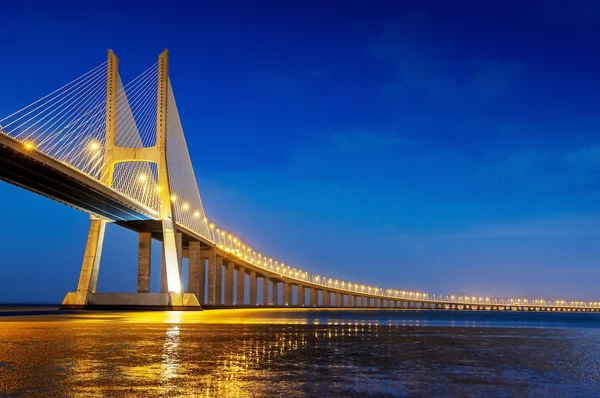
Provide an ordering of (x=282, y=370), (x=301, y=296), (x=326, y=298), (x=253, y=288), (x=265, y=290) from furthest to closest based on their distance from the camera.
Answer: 1. (x=326, y=298)
2. (x=301, y=296)
3. (x=265, y=290)
4. (x=253, y=288)
5. (x=282, y=370)

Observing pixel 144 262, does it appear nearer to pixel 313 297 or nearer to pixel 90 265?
pixel 90 265

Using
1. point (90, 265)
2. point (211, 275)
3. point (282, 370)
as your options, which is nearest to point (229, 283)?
point (211, 275)

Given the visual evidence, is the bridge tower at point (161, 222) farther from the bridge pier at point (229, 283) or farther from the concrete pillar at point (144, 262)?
the bridge pier at point (229, 283)

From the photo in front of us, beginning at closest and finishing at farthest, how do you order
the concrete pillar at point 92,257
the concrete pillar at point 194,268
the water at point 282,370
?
the water at point 282,370
the concrete pillar at point 92,257
the concrete pillar at point 194,268

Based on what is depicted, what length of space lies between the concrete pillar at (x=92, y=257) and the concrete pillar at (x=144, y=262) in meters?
5.34

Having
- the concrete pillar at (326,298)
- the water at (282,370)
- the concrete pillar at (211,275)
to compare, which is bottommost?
the concrete pillar at (326,298)

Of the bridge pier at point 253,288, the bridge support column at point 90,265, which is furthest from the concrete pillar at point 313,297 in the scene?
the bridge support column at point 90,265

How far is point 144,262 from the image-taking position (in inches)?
2586

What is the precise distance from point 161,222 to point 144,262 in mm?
8055

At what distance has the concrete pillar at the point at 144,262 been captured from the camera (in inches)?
2512

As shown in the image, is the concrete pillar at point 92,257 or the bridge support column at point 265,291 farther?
the bridge support column at point 265,291

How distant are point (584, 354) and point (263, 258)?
118 m

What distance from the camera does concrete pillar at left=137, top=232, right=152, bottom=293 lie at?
63812 millimetres

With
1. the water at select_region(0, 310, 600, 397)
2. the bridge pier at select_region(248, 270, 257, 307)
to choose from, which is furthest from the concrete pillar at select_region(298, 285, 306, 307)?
the water at select_region(0, 310, 600, 397)
